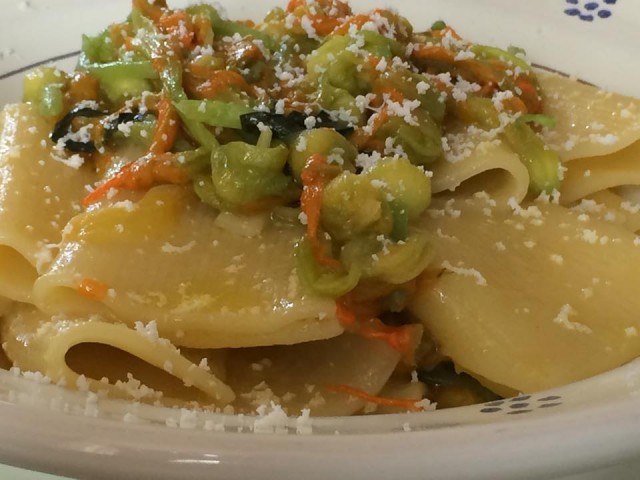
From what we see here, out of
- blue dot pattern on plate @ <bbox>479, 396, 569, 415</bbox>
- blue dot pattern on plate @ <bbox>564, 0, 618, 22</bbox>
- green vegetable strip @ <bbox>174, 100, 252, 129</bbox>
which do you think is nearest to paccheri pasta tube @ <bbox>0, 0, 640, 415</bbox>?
green vegetable strip @ <bbox>174, 100, 252, 129</bbox>

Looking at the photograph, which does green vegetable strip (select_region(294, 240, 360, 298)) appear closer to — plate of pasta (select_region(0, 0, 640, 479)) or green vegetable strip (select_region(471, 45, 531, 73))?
plate of pasta (select_region(0, 0, 640, 479))

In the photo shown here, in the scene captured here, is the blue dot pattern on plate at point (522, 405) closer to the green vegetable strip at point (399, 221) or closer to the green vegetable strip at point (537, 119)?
the green vegetable strip at point (399, 221)

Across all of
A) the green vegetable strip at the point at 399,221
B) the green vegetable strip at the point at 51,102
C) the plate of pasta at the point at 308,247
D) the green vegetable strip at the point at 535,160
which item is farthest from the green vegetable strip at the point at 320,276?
the green vegetable strip at the point at 51,102

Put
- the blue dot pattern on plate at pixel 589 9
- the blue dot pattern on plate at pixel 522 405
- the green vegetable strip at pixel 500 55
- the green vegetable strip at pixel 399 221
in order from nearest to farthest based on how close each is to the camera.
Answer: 1. the blue dot pattern on plate at pixel 522 405
2. the green vegetable strip at pixel 399 221
3. the green vegetable strip at pixel 500 55
4. the blue dot pattern on plate at pixel 589 9

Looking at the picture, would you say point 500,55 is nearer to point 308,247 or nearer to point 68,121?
point 308,247

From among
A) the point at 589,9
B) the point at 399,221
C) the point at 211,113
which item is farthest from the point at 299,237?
the point at 589,9

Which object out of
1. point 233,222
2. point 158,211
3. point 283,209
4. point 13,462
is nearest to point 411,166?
point 283,209
